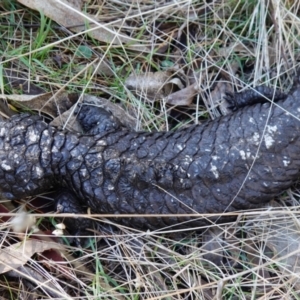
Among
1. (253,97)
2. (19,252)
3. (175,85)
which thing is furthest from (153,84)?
(19,252)

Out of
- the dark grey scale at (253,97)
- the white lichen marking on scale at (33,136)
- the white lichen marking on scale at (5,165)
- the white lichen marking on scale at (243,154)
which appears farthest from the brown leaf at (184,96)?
the white lichen marking on scale at (5,165)

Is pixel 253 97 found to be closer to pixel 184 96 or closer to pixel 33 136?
pixel 184 96

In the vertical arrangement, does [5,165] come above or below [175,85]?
below

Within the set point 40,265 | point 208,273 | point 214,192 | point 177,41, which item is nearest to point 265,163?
point 214,192

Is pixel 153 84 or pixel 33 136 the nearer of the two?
pixel 33 136

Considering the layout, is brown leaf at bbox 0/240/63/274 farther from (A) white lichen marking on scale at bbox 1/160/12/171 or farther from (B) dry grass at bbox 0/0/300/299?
(A) white lichen marking on scale at bbox 1/160/12/171

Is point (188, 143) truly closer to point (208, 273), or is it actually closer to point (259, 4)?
point (208, 273)
